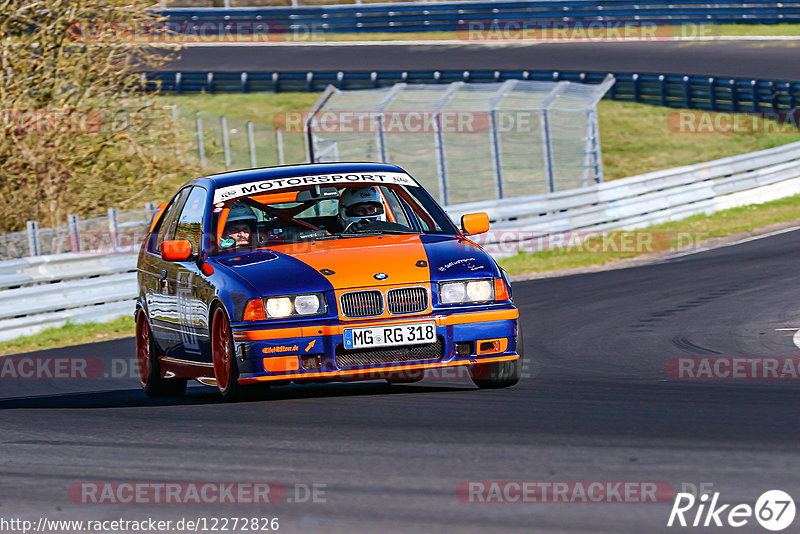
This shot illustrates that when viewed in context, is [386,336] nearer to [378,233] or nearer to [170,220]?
[378,233]

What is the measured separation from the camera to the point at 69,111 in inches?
821

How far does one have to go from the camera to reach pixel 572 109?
2234 centimetres

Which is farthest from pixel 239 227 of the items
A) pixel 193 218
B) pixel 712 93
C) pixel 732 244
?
pixel 712 93

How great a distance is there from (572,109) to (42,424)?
15.7 meters

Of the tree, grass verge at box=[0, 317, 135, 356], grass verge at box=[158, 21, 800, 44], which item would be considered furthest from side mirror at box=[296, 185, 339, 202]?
grass verge at box=[158, 21, 800, 44]

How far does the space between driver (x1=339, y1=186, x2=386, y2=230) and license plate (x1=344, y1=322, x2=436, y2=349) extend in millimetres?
1519

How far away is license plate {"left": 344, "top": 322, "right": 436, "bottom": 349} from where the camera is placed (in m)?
7.77

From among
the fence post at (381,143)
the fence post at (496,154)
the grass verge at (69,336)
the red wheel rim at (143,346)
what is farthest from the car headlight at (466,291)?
the fence post at (381,143)

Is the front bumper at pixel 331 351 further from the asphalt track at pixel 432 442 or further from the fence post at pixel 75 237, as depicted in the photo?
the fence post at pixel 75 237

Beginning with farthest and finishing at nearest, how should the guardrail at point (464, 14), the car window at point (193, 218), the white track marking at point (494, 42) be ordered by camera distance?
the guardrail at point (464, 14), the white track marking at point (494, 42), the car window at point (193, 218)

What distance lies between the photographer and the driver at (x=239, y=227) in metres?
8.91

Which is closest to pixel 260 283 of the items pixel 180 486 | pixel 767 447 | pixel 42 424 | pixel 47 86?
pixel 42 424

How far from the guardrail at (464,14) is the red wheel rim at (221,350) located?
1490 inches

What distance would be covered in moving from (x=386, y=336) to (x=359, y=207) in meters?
1.71
